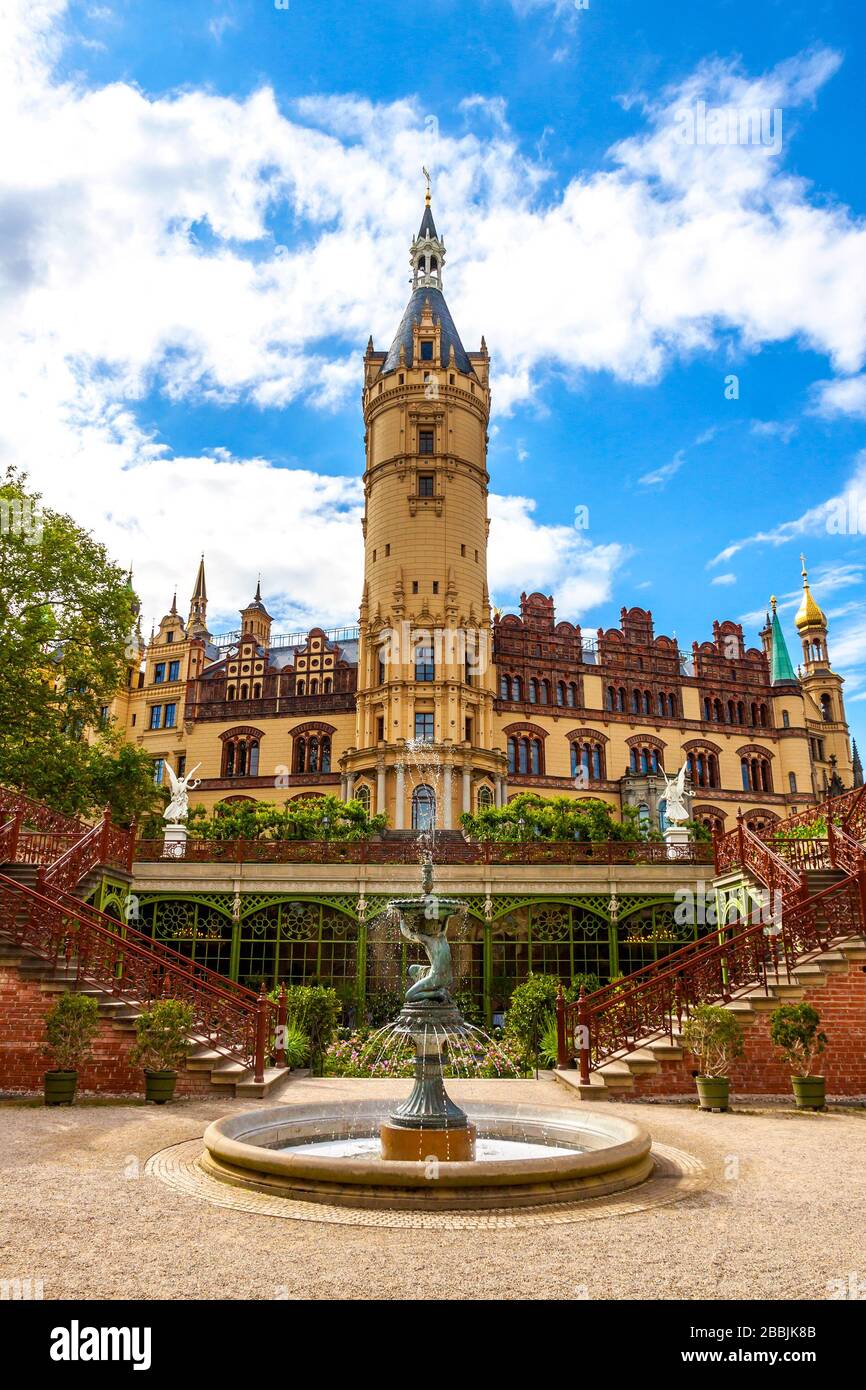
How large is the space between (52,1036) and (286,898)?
8.33 meters

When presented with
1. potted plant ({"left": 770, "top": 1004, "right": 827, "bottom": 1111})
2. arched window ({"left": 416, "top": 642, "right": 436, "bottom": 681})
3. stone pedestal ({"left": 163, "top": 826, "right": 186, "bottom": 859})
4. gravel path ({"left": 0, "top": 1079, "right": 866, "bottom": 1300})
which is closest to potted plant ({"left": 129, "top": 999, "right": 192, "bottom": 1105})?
gravel path ({"left": 0, "top": 1079, "right": 866, "bottom": 1300})

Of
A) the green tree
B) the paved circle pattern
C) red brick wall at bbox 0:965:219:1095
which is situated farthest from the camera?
the green tree

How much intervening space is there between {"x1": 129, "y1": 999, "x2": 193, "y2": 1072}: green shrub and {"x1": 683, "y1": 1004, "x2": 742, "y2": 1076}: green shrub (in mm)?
7374

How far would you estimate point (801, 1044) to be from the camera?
1319cm

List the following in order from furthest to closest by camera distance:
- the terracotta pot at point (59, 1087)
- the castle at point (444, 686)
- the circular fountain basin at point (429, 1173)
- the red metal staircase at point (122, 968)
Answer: the castle at point (444, 686)
the red metal staircase at point (122, 968)
the terracotta pot at point (59, 1087)
the circular fountain basin at point (429, 1173)

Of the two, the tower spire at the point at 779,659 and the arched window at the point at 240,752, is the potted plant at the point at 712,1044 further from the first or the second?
the tower spire at the point at 779,659

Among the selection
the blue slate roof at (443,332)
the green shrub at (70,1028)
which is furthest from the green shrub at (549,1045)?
the blue slate roof at (443,332)

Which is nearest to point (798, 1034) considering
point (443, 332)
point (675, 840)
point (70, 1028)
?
point (70, 1028)

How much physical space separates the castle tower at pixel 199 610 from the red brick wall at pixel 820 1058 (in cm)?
4577

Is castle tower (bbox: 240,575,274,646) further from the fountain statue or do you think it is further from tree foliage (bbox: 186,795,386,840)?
the fountain statue

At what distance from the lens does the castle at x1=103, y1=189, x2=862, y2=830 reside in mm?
44656

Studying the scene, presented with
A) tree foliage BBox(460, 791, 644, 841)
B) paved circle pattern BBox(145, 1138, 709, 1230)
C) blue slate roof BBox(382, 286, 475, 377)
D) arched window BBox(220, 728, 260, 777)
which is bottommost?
paved circle pattern BBox(145, 1138, 709, 1230)

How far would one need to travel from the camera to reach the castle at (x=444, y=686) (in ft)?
147

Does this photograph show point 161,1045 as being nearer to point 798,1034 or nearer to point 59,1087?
point 59,1087
